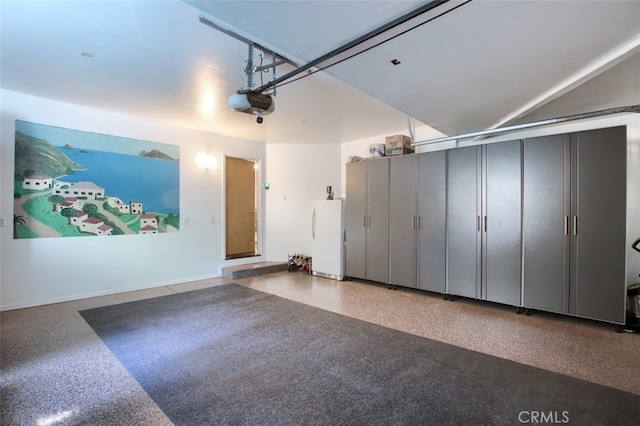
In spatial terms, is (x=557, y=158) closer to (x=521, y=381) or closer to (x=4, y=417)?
(x=521, y=381)

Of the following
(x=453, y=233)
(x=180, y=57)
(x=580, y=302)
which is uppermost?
(x=180, y=57)

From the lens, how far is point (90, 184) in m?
4.53

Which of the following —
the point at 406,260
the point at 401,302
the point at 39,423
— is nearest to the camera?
the point at 39,423

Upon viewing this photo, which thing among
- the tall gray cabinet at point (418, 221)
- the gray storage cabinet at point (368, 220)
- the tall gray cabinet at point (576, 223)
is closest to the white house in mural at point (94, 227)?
the gray storage cabinet at point (368, 220)

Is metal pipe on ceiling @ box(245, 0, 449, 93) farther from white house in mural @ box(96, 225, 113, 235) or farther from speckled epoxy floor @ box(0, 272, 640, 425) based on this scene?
white house in mural @ box(96, 225, 113, 235)

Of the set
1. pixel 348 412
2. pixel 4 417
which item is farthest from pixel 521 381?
pixel 4 417

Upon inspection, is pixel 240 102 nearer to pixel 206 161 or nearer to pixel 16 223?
pixel 206 161

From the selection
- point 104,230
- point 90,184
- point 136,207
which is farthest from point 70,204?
point 136,207

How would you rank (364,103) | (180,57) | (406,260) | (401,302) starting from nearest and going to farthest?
(180,57)
(364,103)
(401,302)
(406,260)

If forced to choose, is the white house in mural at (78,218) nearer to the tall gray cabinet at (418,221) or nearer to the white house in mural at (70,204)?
the white house in mural at (70,204)

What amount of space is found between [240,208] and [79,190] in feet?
10.1

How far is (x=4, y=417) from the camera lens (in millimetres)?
1928

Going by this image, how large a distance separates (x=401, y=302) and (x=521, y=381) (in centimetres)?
216

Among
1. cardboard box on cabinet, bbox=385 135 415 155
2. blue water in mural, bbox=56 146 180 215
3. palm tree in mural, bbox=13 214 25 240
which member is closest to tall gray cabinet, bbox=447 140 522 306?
cardboard box on cabinet, bbox=385 135 415 155
